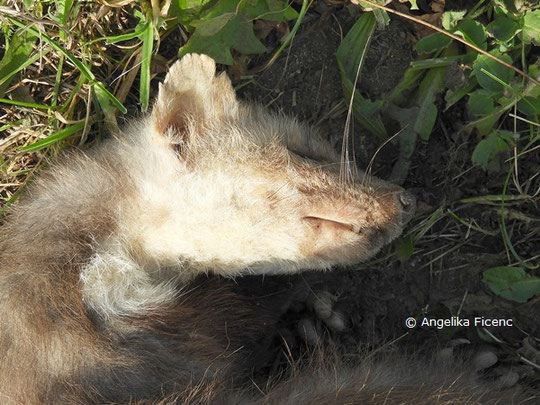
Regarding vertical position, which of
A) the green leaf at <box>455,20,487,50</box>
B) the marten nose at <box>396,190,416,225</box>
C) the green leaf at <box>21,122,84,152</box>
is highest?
the green leaf at <box>455,20,487,50</box>

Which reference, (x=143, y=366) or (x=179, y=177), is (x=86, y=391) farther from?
(x=179, y=177)

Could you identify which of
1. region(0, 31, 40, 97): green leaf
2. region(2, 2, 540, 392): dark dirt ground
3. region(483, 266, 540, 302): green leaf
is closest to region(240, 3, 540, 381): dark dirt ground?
region(2, 2, 540, 392): dark dirt ground

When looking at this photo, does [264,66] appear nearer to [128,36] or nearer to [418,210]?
[128,36]

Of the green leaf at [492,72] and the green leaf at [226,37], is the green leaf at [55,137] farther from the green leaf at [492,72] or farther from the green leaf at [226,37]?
the green leaf at [492,72]

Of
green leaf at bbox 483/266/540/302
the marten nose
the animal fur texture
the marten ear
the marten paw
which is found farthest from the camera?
the marten paw

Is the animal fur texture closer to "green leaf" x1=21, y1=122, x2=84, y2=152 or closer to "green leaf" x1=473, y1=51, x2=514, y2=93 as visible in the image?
"green leaf" x1=21, y1=122, x2=84, y2=152

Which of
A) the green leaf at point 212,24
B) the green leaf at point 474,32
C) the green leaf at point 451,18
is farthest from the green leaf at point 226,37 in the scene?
the green leaf at point 474,32

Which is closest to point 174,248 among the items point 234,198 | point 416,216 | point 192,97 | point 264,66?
point 234,198
